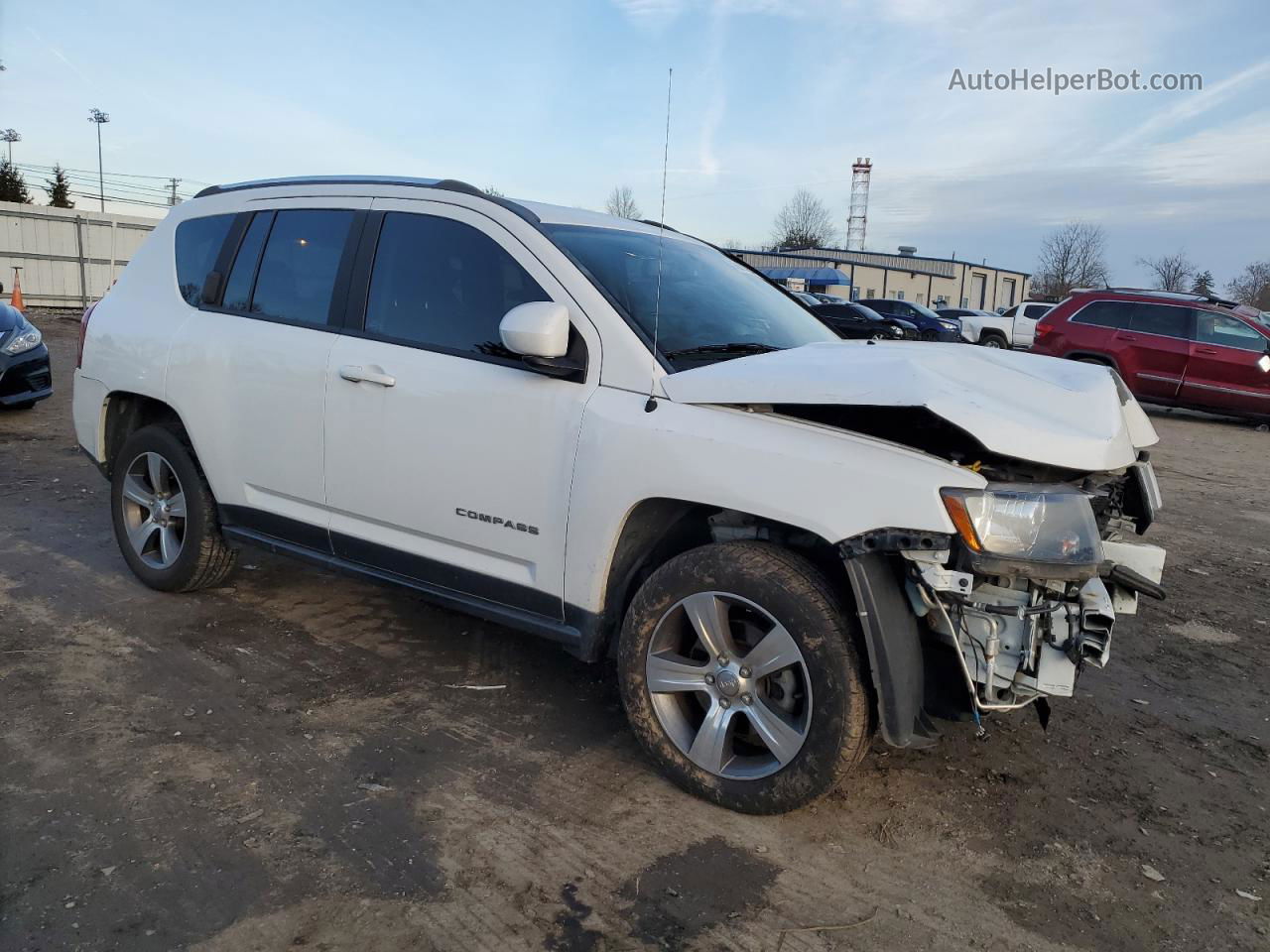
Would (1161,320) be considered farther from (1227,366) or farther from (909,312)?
(909,312)

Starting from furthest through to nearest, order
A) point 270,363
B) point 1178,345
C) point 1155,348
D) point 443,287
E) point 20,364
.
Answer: point 1155,348, point 1178,345, point 20,364, point 270,363, point 443,287

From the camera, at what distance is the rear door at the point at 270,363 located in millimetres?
3938

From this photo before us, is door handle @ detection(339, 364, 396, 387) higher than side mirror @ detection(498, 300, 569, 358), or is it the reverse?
side mirror @ detection(498, 300, 569, 358)

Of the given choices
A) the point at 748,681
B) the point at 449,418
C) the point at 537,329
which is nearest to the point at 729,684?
the point at 748,681

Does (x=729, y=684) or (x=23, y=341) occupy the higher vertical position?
(x=23, y=341)

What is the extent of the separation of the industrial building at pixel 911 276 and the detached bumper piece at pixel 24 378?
4872 centimetres

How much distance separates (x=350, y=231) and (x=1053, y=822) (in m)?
3.39

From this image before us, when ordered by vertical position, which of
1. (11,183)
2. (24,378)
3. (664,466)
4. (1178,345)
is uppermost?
(11,183)

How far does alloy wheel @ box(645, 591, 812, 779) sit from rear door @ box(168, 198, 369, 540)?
1699 mm

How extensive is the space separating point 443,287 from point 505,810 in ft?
6.24

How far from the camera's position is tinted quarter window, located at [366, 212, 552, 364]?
3.47 metres

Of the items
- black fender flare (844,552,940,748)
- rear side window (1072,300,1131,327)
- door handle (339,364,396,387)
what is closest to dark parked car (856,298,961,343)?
rear side window (1072,300,1131,327)

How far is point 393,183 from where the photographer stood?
391 centimetres

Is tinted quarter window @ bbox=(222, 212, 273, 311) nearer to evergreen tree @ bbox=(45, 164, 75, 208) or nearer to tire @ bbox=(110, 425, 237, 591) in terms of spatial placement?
tire @ bbox=(110, 425, 237, 591)
